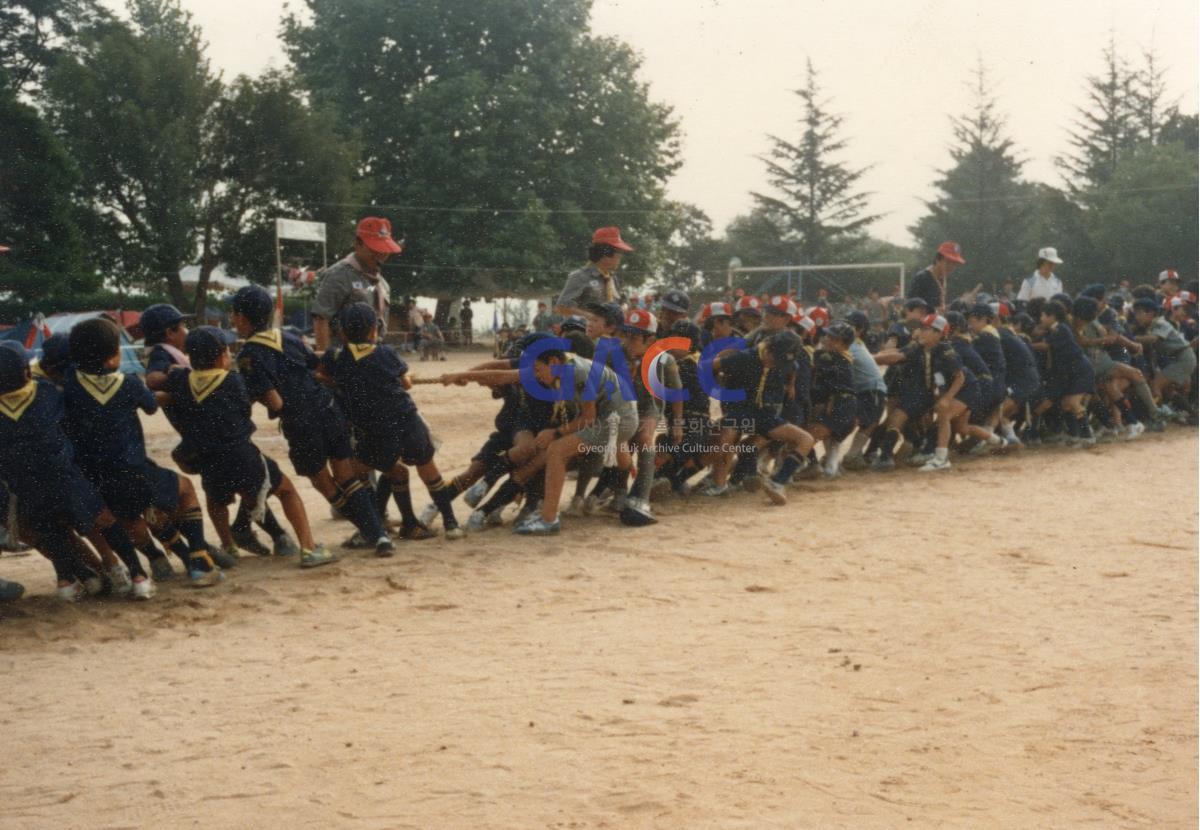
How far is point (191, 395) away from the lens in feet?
24.3

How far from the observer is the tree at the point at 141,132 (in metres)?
34.7

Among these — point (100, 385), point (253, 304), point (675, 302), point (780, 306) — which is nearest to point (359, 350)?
point (253, 304)

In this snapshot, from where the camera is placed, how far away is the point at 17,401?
6730 mm

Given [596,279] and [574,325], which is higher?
[596,279]

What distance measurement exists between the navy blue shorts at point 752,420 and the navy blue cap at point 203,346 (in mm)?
4630

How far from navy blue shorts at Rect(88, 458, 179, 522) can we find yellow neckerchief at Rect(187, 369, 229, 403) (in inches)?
20.2

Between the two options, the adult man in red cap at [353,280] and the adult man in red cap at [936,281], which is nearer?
the adult man in red cap at [353,280]

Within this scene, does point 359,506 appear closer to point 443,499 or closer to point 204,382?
point 443,499

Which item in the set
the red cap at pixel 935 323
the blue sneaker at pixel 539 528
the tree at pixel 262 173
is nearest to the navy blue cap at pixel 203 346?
the blue sneaker at pixel 539 528

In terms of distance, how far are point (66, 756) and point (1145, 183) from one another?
50283mm

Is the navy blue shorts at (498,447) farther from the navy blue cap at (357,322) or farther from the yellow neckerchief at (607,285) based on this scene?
the navy blue cap at (357,322)

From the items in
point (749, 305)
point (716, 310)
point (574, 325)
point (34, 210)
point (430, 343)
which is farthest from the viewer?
point (34, 210)

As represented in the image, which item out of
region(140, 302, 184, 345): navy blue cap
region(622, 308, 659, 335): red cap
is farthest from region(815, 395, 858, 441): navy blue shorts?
region(140, 302, 184, 345): navy blue cap

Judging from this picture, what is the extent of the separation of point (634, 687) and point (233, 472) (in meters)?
3.31
